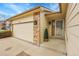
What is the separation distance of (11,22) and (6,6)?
78 centimetres

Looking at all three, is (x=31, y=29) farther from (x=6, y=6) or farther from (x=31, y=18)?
(x=6, y=6)

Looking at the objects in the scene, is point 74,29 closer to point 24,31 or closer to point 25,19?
point 24,31

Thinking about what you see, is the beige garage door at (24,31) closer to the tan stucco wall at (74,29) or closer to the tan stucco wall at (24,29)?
the tan stucco wall at (24,29)

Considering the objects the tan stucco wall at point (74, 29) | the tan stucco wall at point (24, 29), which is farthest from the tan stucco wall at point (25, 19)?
the tan stucco wall at point (74, 29)

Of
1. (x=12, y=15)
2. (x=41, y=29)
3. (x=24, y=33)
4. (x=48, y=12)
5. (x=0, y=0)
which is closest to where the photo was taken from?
(x=0, y=0)

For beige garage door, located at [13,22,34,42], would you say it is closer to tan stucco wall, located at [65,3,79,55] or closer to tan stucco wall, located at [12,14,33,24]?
tan stucco wall, located at [12,14,33,24]

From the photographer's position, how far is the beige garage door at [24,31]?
3012 millimetres

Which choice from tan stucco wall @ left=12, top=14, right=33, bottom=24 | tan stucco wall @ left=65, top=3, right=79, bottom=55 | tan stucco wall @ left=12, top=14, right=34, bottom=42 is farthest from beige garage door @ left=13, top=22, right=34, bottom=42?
tan stucco wall @ left=65, top=3, right=79, bottom=55

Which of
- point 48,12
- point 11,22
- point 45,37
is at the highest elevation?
point 48,12

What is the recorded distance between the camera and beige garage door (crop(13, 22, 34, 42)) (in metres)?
3.01

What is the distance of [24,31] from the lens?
3018 millimetres

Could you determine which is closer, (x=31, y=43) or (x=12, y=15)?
(x=12, y=15)

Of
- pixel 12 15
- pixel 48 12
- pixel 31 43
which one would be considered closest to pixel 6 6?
pixel 12 15

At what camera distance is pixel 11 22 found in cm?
295
